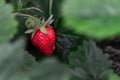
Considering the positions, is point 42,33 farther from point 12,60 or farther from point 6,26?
point 12,60

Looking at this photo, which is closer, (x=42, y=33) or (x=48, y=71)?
(x=48, y=71)

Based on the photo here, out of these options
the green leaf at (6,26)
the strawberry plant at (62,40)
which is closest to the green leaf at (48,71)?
the strawberry plant at (62,40)

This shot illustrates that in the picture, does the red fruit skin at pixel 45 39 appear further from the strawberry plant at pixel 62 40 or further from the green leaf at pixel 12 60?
the green leaf at pixel 12 60

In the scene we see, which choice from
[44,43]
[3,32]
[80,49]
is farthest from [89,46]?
[3,32]

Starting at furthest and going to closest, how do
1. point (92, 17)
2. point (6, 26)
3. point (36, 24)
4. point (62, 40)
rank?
point (62, 40) → point (36, 24) → point (6, 26) → point (92, 17)

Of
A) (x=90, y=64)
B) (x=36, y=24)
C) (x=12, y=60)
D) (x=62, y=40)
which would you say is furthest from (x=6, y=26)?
(x=62, y=40)

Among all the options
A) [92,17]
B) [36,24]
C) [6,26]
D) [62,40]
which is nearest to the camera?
[92,17]

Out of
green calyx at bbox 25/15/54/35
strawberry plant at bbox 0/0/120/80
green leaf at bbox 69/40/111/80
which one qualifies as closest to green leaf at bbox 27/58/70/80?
strawberry plant at bbox 0/0/120/80

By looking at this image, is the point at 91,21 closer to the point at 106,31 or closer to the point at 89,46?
the point at 106,31
